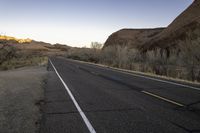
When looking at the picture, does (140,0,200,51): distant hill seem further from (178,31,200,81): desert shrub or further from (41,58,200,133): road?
(41,58,200,133): road

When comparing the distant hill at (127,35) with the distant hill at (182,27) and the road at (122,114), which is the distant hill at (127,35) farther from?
the road at (122,114)

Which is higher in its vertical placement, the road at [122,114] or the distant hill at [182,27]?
the distant hill at [182,27]

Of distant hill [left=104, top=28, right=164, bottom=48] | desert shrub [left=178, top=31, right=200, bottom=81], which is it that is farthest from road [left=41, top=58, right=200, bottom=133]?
distant hill [left=104, top=28, right=164, bottom=48]

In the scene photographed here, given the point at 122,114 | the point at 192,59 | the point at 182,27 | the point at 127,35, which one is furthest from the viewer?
the point at 127,35

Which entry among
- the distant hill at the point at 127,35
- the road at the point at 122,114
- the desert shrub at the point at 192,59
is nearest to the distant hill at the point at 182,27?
the desert shrub at the point at 192,59

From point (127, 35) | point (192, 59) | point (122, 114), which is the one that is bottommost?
point (122, 114)

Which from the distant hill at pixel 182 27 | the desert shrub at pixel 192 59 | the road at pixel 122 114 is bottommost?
the road at pixel 122 114

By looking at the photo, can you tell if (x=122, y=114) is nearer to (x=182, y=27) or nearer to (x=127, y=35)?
(x=182, y=27)

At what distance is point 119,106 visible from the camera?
8023 millimetres

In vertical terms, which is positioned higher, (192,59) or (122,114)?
(192,59)

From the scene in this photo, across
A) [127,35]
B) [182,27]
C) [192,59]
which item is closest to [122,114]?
[192,59]

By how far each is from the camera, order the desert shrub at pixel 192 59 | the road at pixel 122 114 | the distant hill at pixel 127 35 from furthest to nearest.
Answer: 1. the distant hill at pixel 127 35
2. the desert shrub at pixel 192 59
3. the road at pixel 122 114

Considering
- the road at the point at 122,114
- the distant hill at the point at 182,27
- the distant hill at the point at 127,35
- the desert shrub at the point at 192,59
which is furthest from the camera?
the distant hill at the point at 127,35

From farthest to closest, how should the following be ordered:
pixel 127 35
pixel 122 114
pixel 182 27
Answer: pixel 127 35 < pixel 182 27 < pixel 122 114
